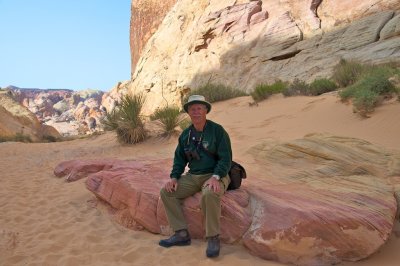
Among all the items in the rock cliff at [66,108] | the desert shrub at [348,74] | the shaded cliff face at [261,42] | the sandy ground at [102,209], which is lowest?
the rock cliff at [66,108]

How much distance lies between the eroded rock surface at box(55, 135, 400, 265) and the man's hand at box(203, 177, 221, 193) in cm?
28

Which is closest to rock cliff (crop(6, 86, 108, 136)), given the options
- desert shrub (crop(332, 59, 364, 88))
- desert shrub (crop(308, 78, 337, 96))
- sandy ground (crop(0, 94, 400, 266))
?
sandy ground (crop(0, 94, 400, 266))

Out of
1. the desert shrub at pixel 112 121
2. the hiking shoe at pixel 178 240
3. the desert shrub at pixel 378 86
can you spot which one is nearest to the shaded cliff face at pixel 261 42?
the desert shrub at pixel 378 86

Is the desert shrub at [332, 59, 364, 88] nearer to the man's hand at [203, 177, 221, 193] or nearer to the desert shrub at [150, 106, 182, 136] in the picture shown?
the desert shrub at [150, 106, 182, 136]

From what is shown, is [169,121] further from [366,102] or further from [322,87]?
[366,102]

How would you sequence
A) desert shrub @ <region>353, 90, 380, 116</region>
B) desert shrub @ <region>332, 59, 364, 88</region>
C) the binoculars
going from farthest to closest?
desert shrub @ <region>332, 59, 364, 88</region> < desert shrub @ <region>353, 90, 380, 116</region> < the binoculars

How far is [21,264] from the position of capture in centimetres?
332

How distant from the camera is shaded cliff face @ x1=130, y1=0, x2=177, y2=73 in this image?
31.4 m

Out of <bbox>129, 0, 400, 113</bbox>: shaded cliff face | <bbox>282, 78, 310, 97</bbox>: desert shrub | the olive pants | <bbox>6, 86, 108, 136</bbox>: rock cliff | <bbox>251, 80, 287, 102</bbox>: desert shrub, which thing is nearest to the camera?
the olive pants

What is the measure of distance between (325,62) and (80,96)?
326ft

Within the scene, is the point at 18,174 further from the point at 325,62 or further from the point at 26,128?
the point at 26,128

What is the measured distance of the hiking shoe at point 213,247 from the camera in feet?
10.4

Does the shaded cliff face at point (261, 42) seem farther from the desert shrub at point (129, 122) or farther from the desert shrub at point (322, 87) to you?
the desert shrub at point (129, 122)

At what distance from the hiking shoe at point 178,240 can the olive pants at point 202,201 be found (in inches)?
1.9
